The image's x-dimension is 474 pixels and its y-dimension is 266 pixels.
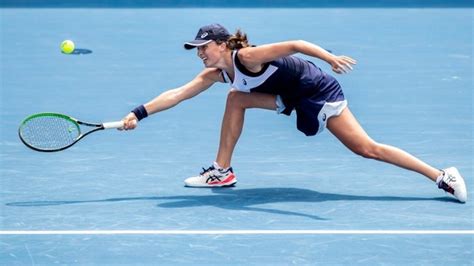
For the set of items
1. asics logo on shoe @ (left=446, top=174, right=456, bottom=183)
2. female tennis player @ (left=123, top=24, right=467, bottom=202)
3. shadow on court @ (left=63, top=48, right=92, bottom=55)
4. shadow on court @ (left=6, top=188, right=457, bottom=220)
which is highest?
shadow on court @ (left=63, top=48, right=92, bottom=55)

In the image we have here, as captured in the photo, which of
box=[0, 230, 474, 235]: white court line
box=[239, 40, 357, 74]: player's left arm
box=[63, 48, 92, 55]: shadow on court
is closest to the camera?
box=[0, 230, 474, 235]: white court line

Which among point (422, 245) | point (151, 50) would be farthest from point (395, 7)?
point (422, 245)

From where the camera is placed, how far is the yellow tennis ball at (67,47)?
1446 cm

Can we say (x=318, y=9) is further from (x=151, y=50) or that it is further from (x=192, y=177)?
(x=192, y=177)

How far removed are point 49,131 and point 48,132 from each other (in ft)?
0.04

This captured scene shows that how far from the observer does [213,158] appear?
9.77m

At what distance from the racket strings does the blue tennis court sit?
35 centimetres

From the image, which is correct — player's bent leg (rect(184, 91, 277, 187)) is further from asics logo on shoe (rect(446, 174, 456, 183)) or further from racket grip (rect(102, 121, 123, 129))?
asics logo on shoe (rect(446, 174, 456, 183))

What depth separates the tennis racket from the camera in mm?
8555

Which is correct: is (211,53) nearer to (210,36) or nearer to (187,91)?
(210,36)

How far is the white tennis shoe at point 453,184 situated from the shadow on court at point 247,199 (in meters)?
0.11

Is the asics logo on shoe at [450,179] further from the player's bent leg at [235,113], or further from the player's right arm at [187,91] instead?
the player's right arm at [187,91]

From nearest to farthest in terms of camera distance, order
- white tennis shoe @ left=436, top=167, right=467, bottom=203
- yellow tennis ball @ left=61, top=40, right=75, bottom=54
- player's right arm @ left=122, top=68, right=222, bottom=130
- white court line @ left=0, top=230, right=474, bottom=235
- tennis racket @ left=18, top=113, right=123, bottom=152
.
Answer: white court line @ left=0, top=230, right=474, bottom=235, white tennis shoe @ left=436, top=167, right=467, bottom=203, tennis racket @ left=18, top=113, right=123, bottom=152, player's right arm @ left=122, top=68, right=222, bottom=130, yellow tennis ball @ left=61, top=40, right=75, bottom=54

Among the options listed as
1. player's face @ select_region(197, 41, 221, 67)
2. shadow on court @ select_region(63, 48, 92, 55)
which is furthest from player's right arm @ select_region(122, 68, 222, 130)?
shadow on court @ select_region(63, 48, 92, 55)
